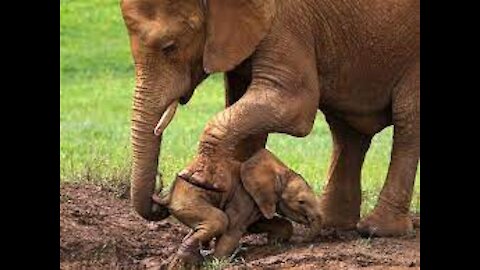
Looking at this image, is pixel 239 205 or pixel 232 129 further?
pixel 239 205

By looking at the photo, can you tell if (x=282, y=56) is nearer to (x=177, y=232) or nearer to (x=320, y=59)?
(x=320, y=59)

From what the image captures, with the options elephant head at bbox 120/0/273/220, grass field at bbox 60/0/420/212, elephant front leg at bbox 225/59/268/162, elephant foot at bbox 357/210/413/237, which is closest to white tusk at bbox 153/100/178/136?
elephant head at bbox 120/0/273/220

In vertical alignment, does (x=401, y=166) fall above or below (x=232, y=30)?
below

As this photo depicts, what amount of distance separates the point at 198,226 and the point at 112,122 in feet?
35.7

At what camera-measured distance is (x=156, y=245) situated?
888 centimetres

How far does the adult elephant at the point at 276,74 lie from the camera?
8016 mm

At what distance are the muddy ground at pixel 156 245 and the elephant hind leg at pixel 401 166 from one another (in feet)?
0.42

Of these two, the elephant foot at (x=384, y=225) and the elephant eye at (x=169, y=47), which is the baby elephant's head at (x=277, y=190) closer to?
the elephant foot at (x=384, y=225)

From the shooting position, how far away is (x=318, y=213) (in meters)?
8.33

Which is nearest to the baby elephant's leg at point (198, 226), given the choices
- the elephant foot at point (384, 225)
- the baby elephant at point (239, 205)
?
the baby elephant at point (239, 205)

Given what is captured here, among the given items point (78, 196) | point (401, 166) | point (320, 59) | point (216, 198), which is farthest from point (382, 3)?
point (78, 196)

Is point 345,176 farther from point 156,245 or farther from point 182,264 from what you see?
point 182,264

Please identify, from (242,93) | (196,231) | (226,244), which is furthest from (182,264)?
(242,93)
